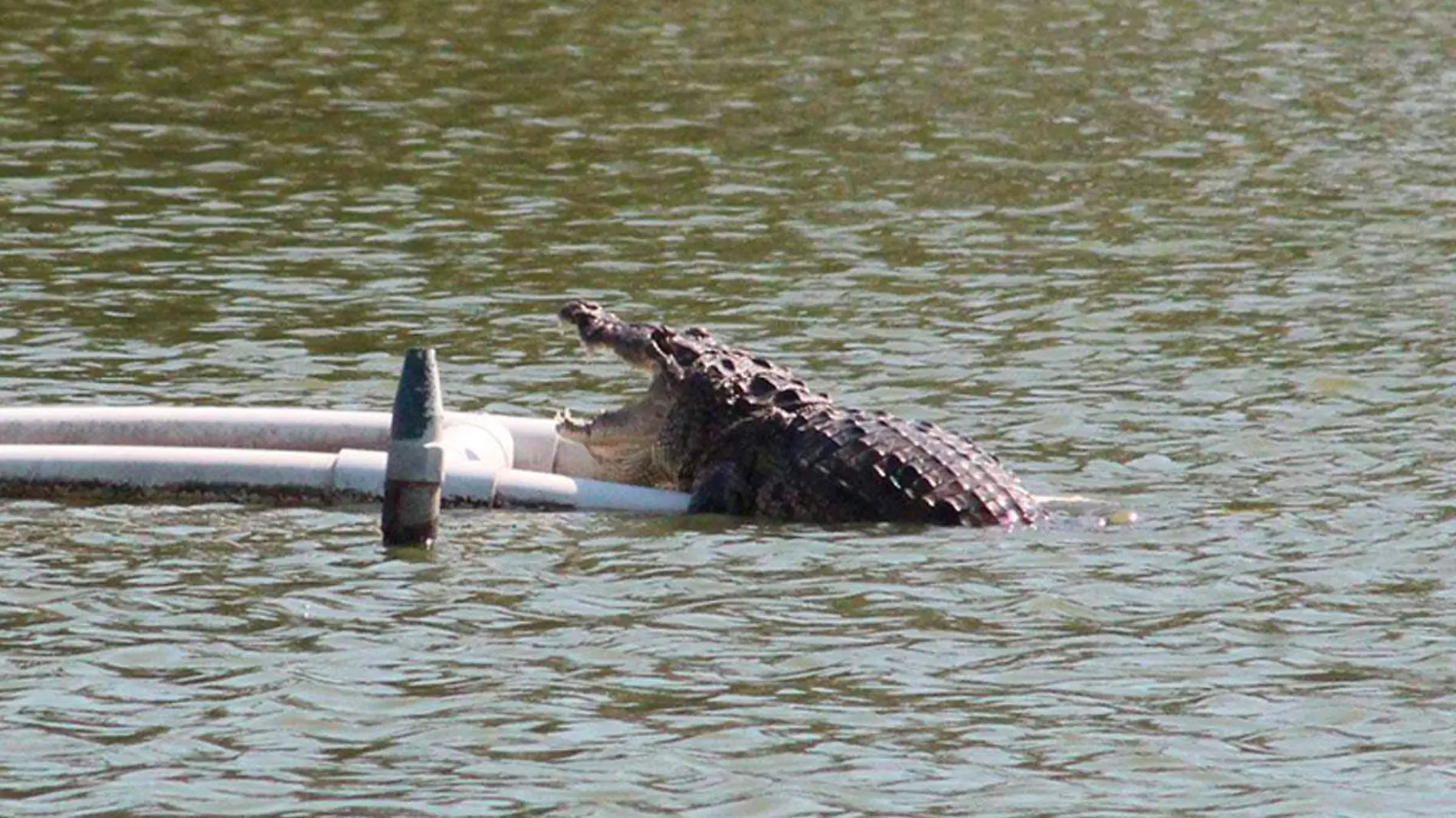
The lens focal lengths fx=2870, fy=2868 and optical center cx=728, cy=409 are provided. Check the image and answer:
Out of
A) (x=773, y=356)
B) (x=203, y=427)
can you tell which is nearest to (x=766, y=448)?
(x=203, y=427)

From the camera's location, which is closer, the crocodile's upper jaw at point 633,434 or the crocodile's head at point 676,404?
the crocodile's head at point 676,404

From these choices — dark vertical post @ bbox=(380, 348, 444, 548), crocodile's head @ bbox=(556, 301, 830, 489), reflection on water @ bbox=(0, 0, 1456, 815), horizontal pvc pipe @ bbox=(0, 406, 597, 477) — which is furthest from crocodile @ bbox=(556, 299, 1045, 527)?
dark vertical post @ bbox=(380, 348, 444, 548)

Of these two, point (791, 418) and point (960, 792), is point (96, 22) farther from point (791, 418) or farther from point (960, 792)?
point (960, 792)

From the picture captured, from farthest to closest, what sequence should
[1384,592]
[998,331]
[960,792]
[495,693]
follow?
1. [998,331]
2. [1384,592]
3. [495,693]
4. [960,792]

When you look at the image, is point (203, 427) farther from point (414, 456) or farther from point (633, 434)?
point (633, 434)

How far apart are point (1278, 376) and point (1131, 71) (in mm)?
15688

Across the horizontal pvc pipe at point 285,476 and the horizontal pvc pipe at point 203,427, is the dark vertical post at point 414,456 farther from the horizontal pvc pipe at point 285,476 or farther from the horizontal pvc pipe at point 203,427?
the horizontal pvc pipe at point 203,427

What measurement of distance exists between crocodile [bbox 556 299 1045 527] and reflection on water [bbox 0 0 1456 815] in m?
0.50

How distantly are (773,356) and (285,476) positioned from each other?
5.44m

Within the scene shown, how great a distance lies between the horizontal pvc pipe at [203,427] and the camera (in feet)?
58.4

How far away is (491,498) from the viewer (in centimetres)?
1706

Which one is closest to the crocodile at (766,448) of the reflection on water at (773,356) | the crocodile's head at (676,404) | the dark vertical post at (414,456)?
the crocodile's head at (676,404)

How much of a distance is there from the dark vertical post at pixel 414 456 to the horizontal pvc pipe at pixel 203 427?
1.73 meters

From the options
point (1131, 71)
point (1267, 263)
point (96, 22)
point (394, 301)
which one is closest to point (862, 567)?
point (394, 301)
